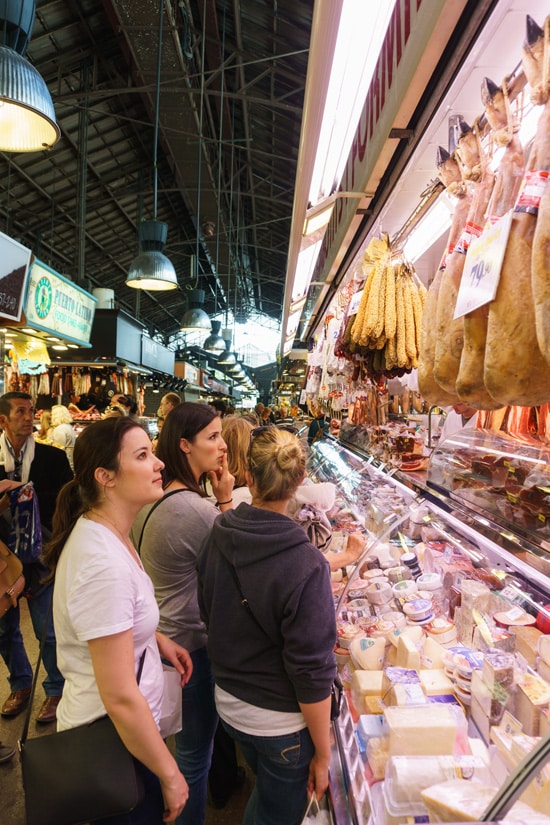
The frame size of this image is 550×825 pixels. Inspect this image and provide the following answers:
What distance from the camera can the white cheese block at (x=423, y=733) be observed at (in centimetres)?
134

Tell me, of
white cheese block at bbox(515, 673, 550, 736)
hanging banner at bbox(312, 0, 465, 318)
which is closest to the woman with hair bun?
white cheese block at bbox(515, 673, 550, 736)

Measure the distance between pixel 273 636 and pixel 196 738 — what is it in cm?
102

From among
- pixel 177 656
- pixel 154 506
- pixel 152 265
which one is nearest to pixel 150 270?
pixel 152 265

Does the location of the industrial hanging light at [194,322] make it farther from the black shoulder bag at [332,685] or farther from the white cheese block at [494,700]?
the white cheese block at [494,700]

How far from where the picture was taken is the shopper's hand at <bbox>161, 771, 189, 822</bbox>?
1587mm

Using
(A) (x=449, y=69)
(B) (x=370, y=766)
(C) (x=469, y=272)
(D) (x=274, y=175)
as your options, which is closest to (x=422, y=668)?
(B) (x=370, y=766)

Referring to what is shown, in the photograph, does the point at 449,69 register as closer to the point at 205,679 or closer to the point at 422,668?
the point at 422,668

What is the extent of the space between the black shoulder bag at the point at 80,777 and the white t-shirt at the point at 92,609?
7 centimetres

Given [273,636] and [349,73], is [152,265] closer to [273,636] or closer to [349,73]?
[349,73]

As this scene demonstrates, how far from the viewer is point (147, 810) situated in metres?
1.63

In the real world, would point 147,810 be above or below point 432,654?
below

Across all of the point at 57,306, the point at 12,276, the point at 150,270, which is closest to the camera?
the point at 12,276

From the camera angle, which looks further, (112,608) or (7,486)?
(7,486)

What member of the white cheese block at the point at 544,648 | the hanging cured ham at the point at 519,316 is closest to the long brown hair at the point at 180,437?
the white cheese block at the point at 544,648
